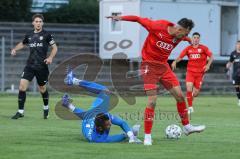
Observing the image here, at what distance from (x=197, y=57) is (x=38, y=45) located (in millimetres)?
6787

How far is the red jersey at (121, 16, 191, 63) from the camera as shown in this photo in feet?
45.1

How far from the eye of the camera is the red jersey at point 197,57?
2405 centimetres

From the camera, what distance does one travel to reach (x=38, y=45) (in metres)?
18.9

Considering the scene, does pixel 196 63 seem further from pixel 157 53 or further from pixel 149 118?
pixel 149 118

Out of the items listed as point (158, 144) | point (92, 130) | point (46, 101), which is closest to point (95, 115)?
point (92, 130)

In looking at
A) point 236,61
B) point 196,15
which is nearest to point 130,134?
point 236,61

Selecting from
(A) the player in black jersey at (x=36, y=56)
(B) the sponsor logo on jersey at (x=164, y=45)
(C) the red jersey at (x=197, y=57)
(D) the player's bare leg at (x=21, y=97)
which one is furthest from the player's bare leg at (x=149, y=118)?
(C) the red jersey at (x=197, y=57)

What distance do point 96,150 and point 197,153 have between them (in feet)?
5.26

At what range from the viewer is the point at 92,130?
13695mm

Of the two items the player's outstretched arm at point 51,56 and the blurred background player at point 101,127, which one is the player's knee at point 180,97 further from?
the player's outstretched arm at point 51,56

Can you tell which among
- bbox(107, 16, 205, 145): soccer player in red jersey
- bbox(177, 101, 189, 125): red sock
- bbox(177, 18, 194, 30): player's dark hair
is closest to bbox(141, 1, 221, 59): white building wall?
bbox(177, 101, 189, 125): red sock

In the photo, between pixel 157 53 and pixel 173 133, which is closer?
pixel 157 53

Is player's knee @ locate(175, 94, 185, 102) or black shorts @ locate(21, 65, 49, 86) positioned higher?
black shorts @ locate(21, 65, 49, 86)

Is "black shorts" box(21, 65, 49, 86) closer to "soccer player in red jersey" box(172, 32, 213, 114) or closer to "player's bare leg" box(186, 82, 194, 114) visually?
"player's bare leg" box(186, 82, 194, 114)
